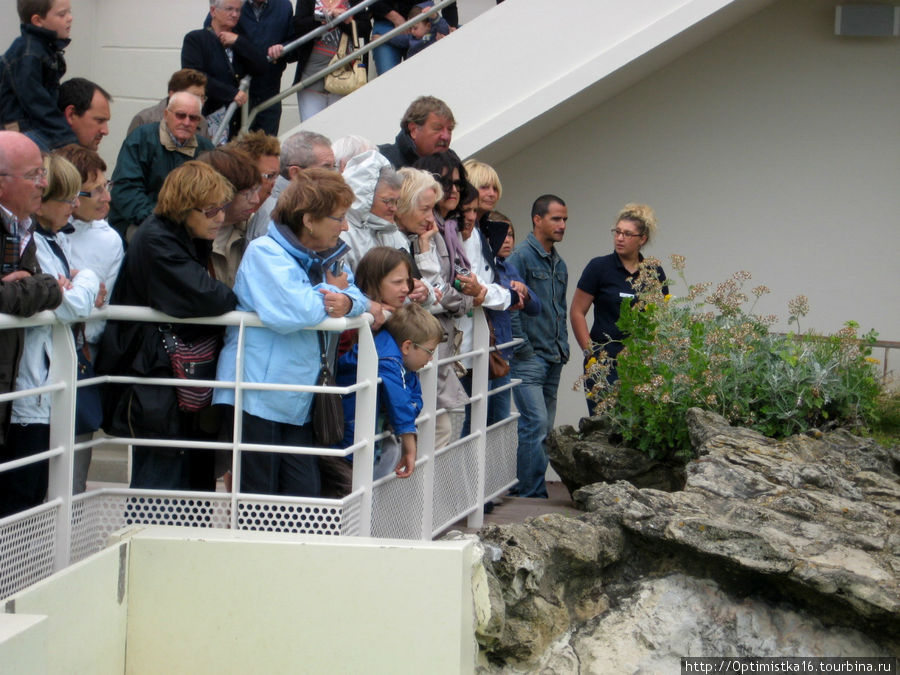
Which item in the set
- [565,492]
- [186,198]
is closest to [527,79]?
[565,492]

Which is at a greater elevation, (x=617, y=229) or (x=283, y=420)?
(x=617, y=229)

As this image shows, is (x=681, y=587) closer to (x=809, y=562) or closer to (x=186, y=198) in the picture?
(x=809, y=562)

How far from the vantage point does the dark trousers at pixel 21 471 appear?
369cm

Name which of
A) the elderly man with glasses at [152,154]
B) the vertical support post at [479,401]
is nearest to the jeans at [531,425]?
the vertical support post at [479,401]

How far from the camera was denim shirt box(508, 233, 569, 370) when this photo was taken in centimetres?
688

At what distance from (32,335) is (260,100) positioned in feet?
14.9

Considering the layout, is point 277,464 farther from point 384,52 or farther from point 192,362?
point 384,52

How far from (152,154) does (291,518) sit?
1.97m

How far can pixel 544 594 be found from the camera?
4.20 metres

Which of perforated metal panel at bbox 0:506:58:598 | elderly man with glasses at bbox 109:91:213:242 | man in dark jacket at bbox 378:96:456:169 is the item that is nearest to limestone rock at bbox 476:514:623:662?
perforated metal panel at bbox 0:506:58:598

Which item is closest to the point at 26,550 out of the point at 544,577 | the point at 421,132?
the point at 544,577

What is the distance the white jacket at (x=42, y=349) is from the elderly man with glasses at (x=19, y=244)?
60mm

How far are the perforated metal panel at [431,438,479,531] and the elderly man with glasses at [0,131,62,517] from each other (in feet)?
6.83

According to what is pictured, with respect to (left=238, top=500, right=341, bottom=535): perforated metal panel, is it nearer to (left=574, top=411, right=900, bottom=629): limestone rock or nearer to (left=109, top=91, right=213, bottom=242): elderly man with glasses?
(left=574, top=411, right=900, bottom=629): limestone rock
